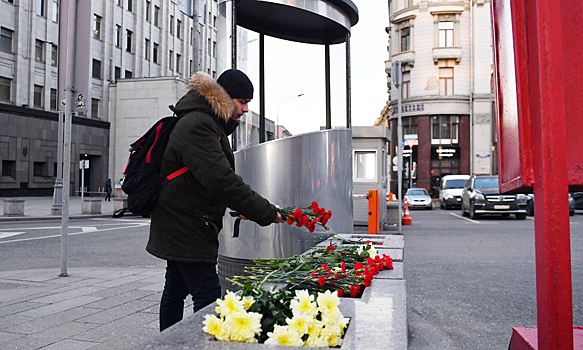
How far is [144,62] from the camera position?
47.2 meters

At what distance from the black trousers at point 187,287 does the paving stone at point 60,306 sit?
2.10m

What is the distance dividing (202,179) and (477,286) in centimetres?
481

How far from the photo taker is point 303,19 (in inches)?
233

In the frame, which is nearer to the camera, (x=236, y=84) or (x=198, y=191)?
(x=198, y=191)

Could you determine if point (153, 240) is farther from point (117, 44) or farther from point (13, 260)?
point (117, 44)

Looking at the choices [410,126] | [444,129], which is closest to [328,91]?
[444,129]

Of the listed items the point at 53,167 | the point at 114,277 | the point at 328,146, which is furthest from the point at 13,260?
the point at 53,167

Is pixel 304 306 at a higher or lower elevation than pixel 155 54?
lower

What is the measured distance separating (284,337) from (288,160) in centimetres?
307

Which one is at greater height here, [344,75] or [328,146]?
[344,75]

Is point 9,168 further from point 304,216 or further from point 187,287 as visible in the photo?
point 304,216

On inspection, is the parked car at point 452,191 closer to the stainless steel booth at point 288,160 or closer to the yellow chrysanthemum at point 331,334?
the stainless steel booth at point 288,160

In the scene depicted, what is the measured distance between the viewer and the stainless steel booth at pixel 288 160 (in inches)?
189

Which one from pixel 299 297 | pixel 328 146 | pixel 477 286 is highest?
pixel 328 146
